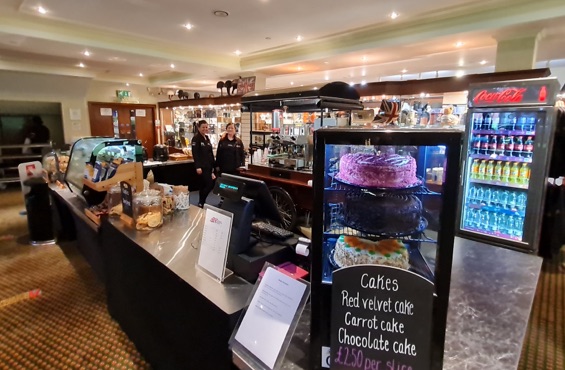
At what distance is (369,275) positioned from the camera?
3.09 ft

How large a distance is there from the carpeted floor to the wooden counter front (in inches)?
103

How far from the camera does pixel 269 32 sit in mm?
5668

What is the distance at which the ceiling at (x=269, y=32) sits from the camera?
14.4 feet

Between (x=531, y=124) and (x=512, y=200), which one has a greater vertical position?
(x=531, y=124)

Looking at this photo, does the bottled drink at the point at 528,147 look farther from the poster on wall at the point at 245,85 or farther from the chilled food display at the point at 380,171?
the poster on wall at the point at 245,85

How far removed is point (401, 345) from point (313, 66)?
24.1ft

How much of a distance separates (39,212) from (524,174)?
240 inches

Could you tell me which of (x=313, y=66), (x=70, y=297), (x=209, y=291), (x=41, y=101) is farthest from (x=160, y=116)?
(x=209, y=291)

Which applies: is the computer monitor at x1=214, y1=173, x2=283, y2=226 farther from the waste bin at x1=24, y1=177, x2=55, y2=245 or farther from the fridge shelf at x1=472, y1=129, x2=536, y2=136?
the waste bin at x1=24, y1=177, x2=55, y2=245

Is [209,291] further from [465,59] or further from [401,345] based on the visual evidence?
[465,59]

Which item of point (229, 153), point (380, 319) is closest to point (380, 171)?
point (380, 319)

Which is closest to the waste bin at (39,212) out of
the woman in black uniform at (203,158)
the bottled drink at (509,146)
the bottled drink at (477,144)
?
the woman in black uniform at (203,158)

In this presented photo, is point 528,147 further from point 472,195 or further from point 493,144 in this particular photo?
point 472,195

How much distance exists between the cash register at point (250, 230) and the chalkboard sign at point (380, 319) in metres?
0.53
